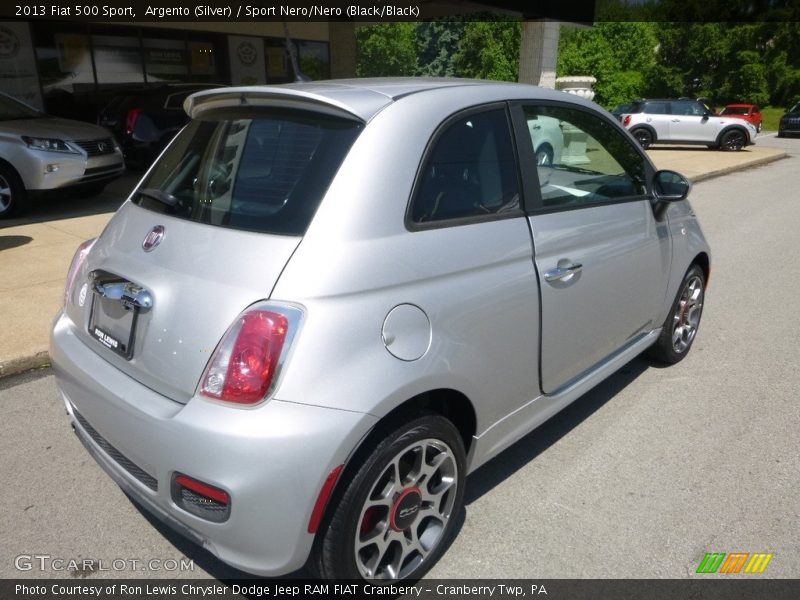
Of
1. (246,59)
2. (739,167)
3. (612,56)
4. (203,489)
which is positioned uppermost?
(612,56)

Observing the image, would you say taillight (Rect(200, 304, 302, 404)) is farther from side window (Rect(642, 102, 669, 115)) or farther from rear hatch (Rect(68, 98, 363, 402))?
side window (Rect(642, 102, 669, 115))

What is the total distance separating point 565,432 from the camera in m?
3.46

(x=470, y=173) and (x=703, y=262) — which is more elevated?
(x=470, y=173)

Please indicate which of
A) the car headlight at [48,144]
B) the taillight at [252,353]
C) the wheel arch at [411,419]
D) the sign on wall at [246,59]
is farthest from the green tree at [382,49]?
the taillight at [252,353]

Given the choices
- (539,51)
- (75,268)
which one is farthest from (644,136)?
(75,268)

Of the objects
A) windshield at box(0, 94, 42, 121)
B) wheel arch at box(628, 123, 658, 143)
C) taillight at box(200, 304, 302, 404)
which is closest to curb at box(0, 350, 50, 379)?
taillight at box(200, 304, 302, 404)

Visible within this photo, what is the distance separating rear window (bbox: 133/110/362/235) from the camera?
213 cm

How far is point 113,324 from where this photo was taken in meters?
2.32

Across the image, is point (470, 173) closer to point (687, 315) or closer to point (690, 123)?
point (687, 315)

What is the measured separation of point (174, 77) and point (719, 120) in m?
16.3

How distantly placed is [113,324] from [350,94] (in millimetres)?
1208

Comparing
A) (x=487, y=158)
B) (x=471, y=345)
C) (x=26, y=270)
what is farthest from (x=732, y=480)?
(x=26, y=270)

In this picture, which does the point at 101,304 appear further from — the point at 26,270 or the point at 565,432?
the point at 26,270

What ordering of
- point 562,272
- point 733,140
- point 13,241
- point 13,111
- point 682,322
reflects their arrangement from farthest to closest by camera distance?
1. point 733,140
2. point 13,111
3. point 13,241
4. point 682,322
5. point 562,272
